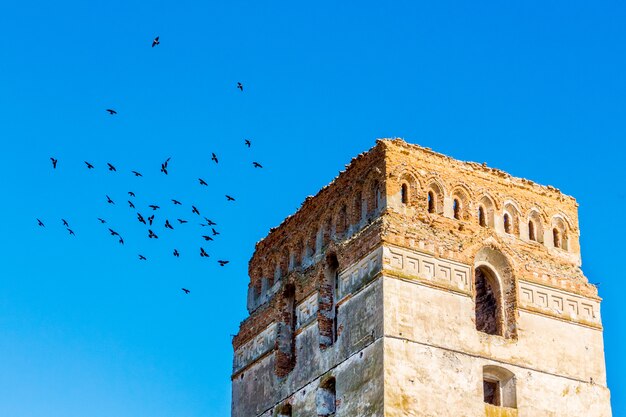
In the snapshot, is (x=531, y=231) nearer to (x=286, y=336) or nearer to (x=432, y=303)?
(x=432, y=303)

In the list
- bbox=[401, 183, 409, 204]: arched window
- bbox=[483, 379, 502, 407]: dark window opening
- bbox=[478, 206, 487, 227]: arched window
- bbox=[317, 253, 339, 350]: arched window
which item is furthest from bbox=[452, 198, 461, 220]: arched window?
bbox=[483, 379, 502, 407]: dark window opening

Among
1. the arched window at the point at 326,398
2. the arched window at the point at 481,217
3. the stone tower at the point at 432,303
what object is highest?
the arched window at the point at 481,217

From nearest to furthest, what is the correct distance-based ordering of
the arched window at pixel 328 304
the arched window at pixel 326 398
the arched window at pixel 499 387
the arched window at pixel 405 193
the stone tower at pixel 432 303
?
the stone tower at pixel 432 303 → the arched window at pixel 499 387 → the arched window at pixel 326 398 → the arched window at pixel 405 193 → the arched window at pixel 328 304

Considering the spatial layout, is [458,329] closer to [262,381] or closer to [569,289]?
[569,289]

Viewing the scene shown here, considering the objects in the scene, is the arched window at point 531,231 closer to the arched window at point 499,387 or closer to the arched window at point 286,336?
the arched window at point 499,387

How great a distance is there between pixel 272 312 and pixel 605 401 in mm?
6776

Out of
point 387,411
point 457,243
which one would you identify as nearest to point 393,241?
point 457,243

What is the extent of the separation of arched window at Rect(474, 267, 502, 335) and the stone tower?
0.09ft

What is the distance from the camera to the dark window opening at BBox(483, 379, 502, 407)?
81.7 ft

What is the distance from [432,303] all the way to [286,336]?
3929 mm

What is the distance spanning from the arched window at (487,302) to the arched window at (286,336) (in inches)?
143

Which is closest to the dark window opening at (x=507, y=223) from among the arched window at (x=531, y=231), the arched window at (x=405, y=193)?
the arched window at (x=531, y=231)

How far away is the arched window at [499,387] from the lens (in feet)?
81.0

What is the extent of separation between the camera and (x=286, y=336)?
89.8 feet
